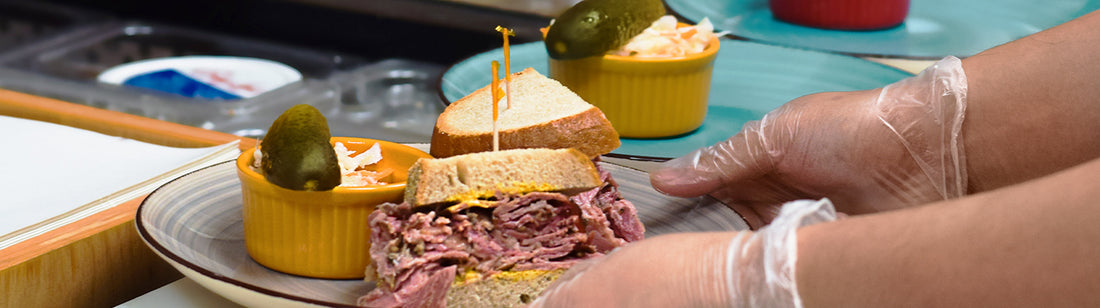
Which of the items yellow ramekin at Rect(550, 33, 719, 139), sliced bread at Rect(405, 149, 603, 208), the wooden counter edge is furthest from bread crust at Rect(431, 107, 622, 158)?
yellow ramekin at Rect(550, 33, 719, 139)

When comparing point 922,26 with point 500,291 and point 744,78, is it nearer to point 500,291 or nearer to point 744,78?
point 744,78

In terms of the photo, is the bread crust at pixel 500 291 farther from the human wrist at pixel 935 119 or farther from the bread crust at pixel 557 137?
the human wrist at pixel 935 119

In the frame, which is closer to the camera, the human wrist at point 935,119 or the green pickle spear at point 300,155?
the green pickle spear at point 300,155

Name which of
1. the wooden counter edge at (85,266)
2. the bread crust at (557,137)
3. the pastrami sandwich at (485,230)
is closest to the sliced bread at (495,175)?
the pastrami sandwich at (485,230)

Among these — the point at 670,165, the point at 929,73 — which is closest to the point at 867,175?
the point at 929,73

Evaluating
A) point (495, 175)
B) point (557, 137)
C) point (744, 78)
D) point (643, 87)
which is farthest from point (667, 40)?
point (495, 175)

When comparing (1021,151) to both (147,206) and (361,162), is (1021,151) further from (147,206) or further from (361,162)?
(147,206)

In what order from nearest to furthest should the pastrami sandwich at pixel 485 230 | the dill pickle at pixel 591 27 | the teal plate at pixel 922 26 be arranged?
the pastrami sandwich at pixel 485 230, the dill pickle at pixel 591 27, the teal plate at pixel 922 26
